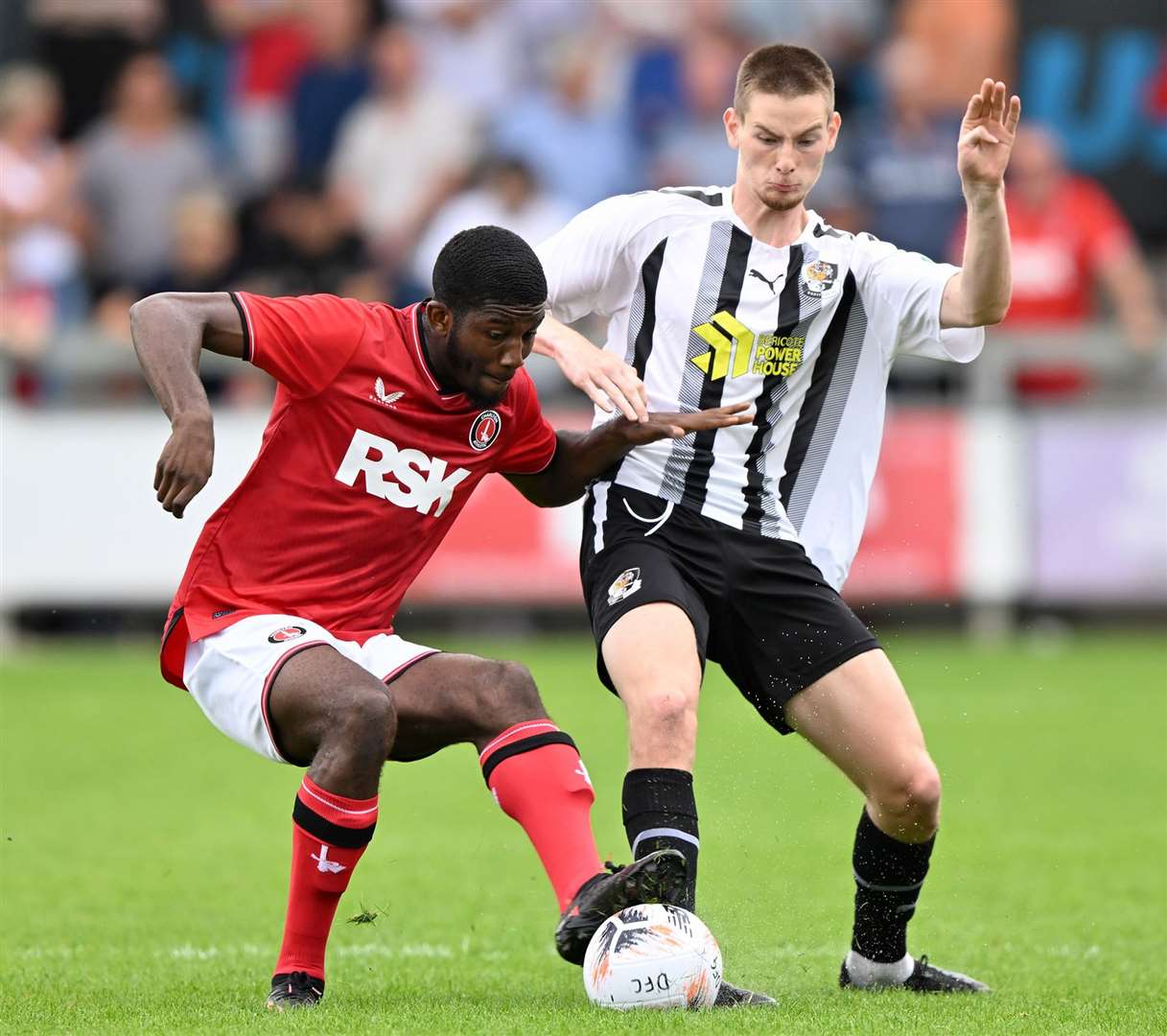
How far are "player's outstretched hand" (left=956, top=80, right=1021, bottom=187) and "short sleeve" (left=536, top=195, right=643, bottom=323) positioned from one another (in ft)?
3.22

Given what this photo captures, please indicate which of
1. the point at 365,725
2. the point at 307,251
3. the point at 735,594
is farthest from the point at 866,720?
the point at 307,251

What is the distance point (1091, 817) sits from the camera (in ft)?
28.4

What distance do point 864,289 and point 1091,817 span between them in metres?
3.50

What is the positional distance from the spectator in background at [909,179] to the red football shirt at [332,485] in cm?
883

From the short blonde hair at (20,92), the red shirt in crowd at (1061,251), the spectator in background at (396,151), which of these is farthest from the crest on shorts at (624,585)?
the short blonde hair at (20,92)

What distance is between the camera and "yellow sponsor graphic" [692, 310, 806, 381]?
19.4 feet

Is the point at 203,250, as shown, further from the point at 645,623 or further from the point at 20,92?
A: the point at 645,623

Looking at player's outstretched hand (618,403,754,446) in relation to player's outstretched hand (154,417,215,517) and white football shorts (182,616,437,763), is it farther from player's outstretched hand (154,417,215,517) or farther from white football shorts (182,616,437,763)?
player's outstretched hand (154,417,215,517)

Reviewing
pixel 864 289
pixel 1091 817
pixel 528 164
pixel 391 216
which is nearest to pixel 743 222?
pixel 864 289

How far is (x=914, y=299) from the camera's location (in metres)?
5.94

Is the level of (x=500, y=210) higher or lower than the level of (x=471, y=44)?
lower

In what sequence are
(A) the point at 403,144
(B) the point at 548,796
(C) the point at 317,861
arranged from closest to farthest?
1. (C) the point at 317,861
2. (B) the point at 548,796
3. (A) the point at 403,144

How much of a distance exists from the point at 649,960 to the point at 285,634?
1.29 metres

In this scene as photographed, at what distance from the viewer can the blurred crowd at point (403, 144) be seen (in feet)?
46.5
